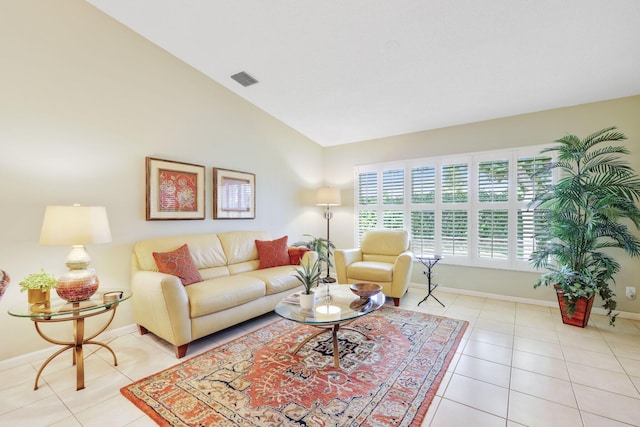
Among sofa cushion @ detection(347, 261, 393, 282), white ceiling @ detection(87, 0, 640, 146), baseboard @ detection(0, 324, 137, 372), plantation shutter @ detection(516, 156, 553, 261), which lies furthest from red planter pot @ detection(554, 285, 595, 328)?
baseboard @ detection(0, 324, 137, 372)

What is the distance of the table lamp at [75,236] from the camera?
1961 millimetres

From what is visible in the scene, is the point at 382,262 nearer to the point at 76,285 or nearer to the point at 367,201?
the point at 367,201

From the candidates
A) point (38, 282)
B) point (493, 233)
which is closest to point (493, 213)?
point (493, 233)

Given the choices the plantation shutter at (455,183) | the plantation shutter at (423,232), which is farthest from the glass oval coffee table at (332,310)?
the plantation shutter at (455,183)

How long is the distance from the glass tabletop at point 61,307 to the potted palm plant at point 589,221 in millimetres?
4221

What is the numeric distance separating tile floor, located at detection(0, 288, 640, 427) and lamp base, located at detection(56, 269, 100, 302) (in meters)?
0.62

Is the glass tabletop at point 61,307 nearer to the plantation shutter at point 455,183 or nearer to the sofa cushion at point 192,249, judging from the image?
the sofa cushion at point 192,249

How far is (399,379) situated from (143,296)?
2.33 m

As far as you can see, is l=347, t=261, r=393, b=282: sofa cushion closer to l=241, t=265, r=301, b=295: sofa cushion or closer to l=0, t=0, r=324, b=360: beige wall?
l=241, t=265, r=301, b=295: sofa cushion

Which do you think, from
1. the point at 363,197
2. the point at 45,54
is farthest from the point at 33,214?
the point at 363,197

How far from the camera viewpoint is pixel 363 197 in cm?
504

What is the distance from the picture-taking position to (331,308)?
2.30 m

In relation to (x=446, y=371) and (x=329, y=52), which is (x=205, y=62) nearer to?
(x=329, y=52)

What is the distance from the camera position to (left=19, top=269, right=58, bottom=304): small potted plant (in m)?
1.93
